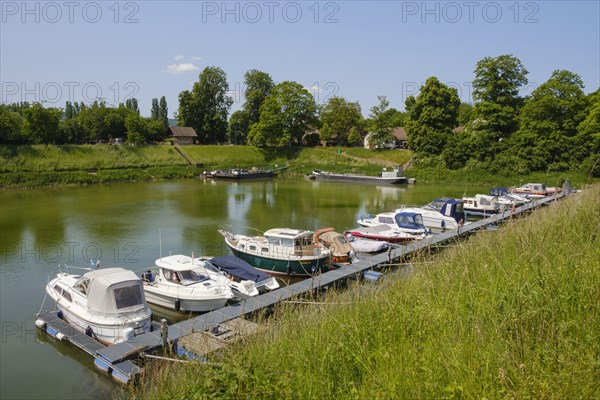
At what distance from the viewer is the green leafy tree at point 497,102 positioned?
51.4 meters

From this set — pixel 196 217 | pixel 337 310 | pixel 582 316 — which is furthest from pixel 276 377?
pixel 196 217

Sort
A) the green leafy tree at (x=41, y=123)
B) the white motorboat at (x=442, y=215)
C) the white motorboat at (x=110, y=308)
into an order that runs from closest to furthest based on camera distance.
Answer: the white motorboat at (x=110, y=308) → the white motorboat at (x=442, y=215) → the green leafy tree at (x=41, y=123)

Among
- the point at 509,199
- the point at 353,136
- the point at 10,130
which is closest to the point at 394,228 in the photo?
the point at 509,199

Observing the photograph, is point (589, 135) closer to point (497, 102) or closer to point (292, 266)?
point (497, 102)

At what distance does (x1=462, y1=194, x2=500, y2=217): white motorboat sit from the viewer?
30188 mm

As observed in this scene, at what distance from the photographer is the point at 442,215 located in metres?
24.9

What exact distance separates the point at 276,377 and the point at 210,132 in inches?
2930

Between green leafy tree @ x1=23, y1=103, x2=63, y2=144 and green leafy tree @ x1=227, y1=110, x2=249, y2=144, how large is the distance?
30.3 meters

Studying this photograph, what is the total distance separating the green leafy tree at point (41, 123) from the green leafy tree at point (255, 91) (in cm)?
3128

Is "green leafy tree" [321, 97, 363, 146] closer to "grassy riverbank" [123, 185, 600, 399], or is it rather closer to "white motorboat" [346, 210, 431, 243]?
"white motorboat" [346, 210, 431, 243]

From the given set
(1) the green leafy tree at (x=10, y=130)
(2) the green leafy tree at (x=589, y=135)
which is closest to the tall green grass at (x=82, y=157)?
(1) the green leafy tree at (x=10, y=130)

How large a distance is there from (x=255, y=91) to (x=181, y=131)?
1458cm

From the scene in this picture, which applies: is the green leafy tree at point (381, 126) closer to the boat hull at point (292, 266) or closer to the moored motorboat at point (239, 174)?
the moored motorboat at point (239, 174)

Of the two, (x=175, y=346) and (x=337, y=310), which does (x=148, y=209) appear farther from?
(x=337, y=310)
